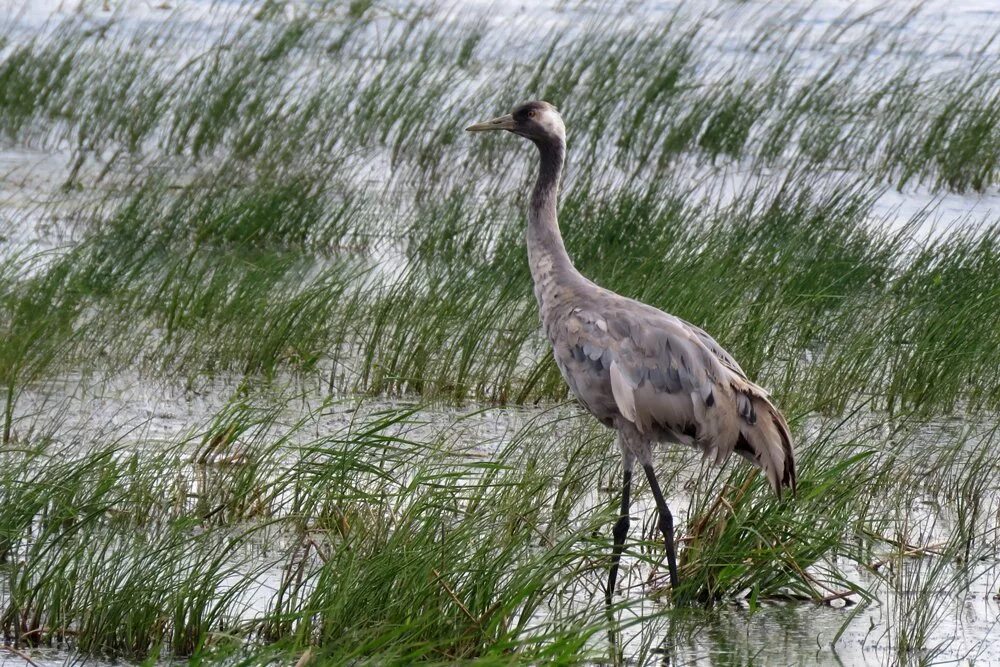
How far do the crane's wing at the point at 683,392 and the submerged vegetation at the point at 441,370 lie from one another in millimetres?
174

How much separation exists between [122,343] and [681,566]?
2.81 m

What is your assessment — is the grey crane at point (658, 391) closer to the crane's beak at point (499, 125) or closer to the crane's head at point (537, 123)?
the crane's head at point (537, 123)

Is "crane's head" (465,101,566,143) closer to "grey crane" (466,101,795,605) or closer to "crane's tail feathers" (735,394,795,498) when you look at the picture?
"grey crane" (466,101,795,605)

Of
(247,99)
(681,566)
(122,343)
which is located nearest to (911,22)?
(247,99)

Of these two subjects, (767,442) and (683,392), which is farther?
(683,392)

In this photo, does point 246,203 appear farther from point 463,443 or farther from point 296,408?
point 463,443

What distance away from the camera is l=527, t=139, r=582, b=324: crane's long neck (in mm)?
4902

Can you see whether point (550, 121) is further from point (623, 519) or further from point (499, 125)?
point (623, 519)

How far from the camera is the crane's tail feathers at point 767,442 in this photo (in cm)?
425

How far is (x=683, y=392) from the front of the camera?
4.41 meters

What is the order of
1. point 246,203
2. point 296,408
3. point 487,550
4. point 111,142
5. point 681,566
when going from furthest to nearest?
point 111,142 → point 246,203 → point 296,408 → point 681,566 → point 487,550

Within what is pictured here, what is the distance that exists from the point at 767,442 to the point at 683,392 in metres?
0.29

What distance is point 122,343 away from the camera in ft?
20.3

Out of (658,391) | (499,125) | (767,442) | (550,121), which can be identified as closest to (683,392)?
(658,391)
